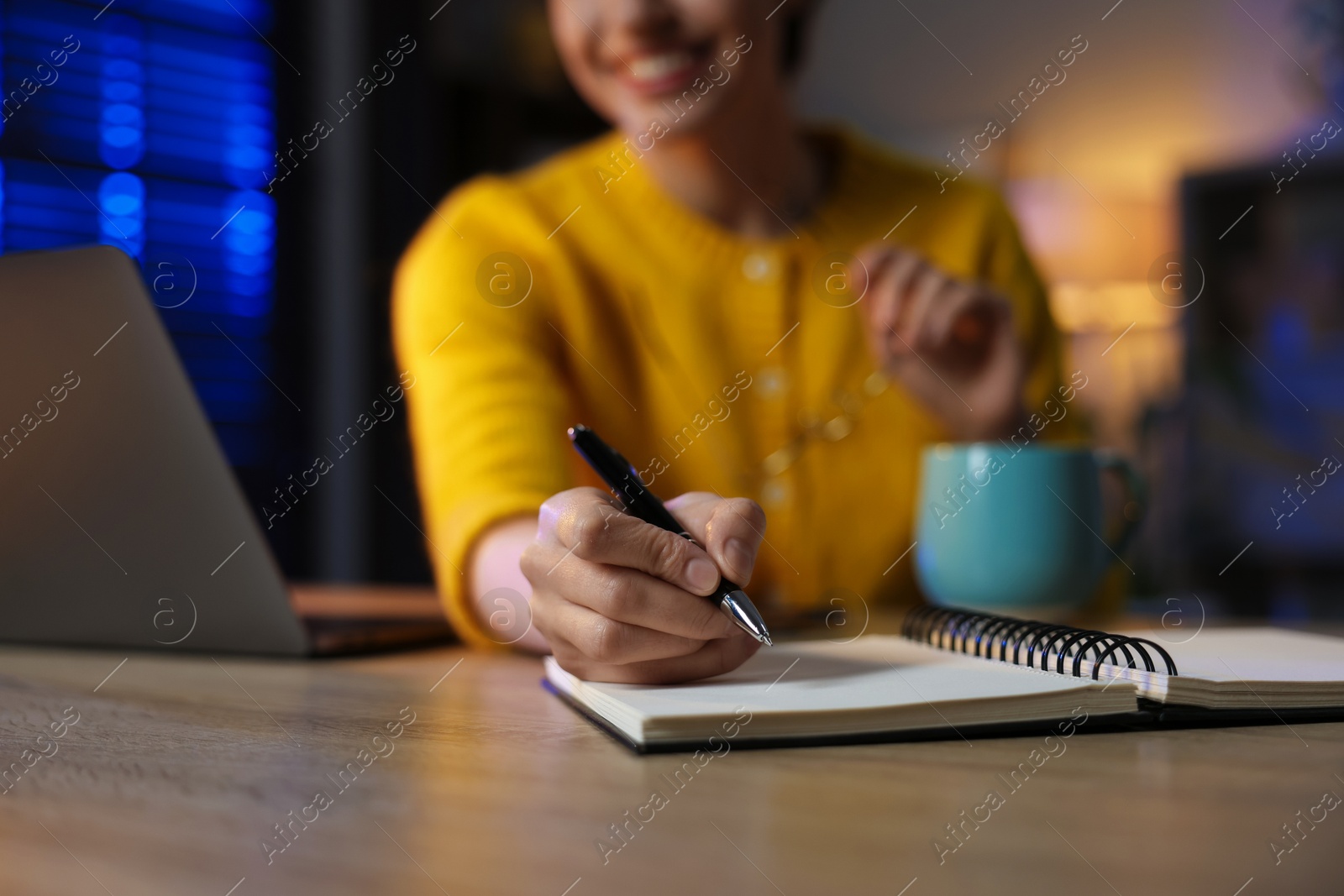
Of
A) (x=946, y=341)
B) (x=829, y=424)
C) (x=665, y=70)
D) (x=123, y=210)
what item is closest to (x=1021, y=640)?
(x=946, y=341)

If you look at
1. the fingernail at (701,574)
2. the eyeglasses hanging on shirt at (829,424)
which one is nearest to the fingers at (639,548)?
the fingernail at (701,574)

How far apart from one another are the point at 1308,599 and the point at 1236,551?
22 cm

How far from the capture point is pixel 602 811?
38 centimetres

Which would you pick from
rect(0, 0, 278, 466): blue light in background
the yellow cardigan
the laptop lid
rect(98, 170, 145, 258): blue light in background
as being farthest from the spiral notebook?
rect(98, 170, 145, 258): blue light in background

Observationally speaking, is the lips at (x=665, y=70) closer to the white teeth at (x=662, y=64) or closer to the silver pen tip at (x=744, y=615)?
the white teeth at (x=662, y=64)

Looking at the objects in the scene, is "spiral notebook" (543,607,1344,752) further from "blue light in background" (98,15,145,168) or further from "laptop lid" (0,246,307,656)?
"blue light in background" (98,15,145,168)

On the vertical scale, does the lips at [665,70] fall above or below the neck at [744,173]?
above

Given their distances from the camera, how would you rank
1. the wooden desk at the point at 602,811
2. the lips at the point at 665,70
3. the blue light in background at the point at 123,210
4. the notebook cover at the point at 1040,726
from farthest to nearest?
the blue light in background at the point at 123,210 < the lips at the point at 665,70 < the notebook cover at the point at 1040,726 < the wooden desk at the point at 602,811

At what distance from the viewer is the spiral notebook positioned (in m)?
0.47

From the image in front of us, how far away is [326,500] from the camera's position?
2.77 meters

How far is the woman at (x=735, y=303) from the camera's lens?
1.24m

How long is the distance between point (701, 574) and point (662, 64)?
961 millimetres

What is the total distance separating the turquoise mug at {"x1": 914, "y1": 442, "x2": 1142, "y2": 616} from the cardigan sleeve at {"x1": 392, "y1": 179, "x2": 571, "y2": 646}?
343mm

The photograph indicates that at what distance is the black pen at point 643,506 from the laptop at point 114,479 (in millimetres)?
220
